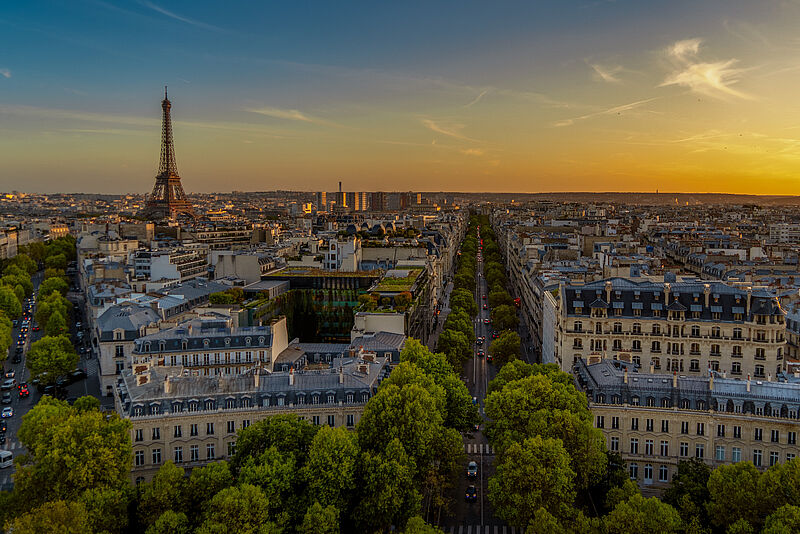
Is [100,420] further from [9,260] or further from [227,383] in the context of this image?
[9,260]

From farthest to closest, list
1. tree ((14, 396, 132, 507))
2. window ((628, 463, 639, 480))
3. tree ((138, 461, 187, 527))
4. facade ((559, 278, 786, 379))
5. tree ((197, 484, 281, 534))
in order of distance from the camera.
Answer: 1. facade ((559, 278, 786, 379))
2. window ((628, 463, 639, 480))
3. tree ((14, 396, 132, 507))
4. tree ((138, 461, 187, 527))
5. tree ((197, 484, 281, 534))

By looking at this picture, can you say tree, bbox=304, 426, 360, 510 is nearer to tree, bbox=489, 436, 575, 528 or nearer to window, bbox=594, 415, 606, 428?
tree, bbox=489, 436, 575, 528

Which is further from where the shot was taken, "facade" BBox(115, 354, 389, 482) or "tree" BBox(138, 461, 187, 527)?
"facade" BBox(115, 354, 389, 482)

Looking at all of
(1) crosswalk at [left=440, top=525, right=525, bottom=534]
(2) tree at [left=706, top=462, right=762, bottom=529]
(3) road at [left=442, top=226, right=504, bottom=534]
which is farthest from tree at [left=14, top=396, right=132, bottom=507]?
(2) tree at [left=706, top=462, right=762, bottom=529]

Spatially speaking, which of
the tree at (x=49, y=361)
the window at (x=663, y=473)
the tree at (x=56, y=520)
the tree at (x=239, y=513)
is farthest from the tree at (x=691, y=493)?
the tree at (x=49, y=361)

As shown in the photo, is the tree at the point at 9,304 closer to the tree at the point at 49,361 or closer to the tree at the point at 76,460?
the tree at the point at 49,361

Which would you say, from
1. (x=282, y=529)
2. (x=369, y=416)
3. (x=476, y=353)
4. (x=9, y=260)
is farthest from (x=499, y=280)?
(x=9, y=260)
